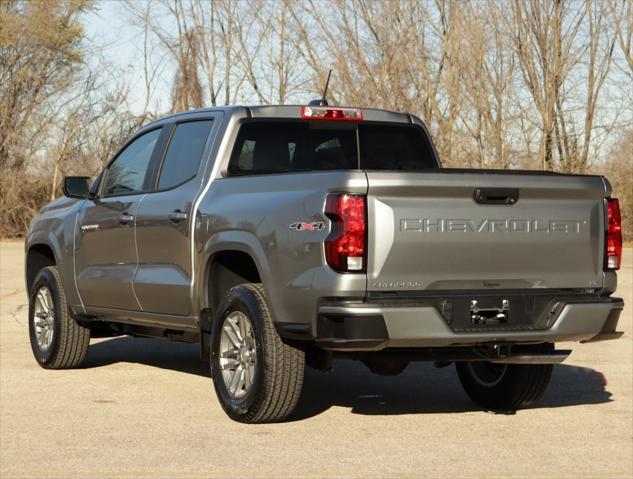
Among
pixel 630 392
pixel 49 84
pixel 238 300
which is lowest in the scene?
pixel 630 392

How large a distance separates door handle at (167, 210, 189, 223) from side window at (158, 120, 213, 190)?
26cm

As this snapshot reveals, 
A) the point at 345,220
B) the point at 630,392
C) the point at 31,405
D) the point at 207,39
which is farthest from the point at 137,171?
the point at 207,39

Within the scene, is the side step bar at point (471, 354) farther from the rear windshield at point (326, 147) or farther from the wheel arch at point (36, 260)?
the wheel arch at point (36, 260)

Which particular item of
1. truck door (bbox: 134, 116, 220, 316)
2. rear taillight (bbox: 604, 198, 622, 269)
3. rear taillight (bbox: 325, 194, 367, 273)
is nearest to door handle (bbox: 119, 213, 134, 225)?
truck door (bbox: 134, 116, 220, 316)

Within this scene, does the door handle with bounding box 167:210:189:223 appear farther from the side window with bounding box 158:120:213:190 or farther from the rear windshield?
the rear windshield

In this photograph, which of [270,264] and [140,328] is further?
[140,328]

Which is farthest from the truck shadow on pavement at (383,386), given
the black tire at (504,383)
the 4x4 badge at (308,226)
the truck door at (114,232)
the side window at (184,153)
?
the side window at (184,153)

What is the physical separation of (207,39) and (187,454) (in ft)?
105

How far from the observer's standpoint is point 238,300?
25.3 ft

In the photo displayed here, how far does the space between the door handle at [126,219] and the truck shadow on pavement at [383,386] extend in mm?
1495

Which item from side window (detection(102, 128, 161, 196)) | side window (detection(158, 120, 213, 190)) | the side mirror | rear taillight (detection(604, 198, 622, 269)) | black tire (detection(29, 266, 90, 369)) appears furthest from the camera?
black tire (detection(29, 266, 90, 369))

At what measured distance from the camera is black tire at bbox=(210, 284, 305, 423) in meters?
7.41

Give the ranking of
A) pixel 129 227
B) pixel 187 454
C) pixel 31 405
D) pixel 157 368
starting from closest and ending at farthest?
1. pixel 187 454
2. pixel 31 405
3. pixel 129 227
4. pixel 157 368

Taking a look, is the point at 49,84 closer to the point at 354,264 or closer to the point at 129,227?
the point at 129,227
